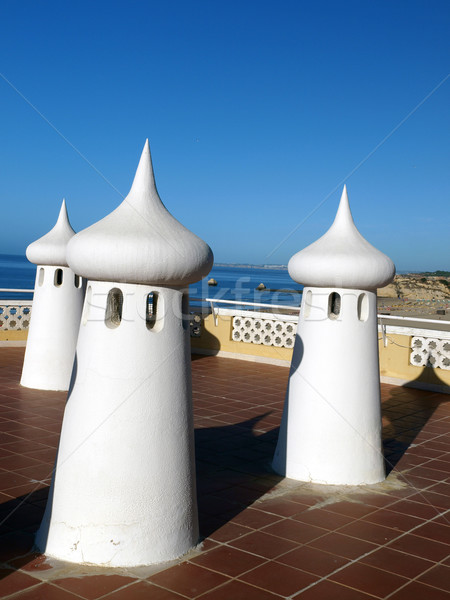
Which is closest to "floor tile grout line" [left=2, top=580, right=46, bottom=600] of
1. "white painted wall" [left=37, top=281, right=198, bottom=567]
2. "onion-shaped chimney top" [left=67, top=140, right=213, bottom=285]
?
"white painted wall" [left=37, top=281, right=198, bottom=567]

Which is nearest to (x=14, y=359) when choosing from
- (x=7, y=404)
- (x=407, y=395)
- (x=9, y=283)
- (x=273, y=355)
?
(x=7, y=404)

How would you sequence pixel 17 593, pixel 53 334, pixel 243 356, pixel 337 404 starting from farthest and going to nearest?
1. pixel 243 356
2. pixel 53 334
3. pixel 337 404
4. pixel 17 593

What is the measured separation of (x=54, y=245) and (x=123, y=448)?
6494 mm

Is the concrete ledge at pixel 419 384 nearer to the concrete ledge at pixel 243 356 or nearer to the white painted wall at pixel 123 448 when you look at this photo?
the concrete ledge at pixel 243 356

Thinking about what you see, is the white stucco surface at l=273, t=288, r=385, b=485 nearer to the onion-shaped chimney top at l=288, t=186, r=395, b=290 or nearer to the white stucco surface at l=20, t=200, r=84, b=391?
the onion-shaped chimney top at l=288, t=186, r=395, b=290

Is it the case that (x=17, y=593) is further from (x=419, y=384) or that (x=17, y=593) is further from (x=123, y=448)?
(x=419, y=384)

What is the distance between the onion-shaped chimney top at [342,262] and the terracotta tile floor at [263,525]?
82.8 inches

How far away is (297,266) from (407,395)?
5574 millimetres

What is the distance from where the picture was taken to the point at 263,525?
552 centimetres

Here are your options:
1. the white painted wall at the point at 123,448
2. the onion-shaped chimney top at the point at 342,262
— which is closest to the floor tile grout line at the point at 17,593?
the white painted wall at the point at 123,448

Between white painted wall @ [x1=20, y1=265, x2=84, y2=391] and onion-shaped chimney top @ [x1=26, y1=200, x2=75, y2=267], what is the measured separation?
19 centimetres

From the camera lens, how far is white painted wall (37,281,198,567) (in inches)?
183

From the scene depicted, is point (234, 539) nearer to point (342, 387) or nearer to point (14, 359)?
point (342, 387)

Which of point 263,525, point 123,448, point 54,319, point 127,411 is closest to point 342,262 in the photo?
point 263,525
